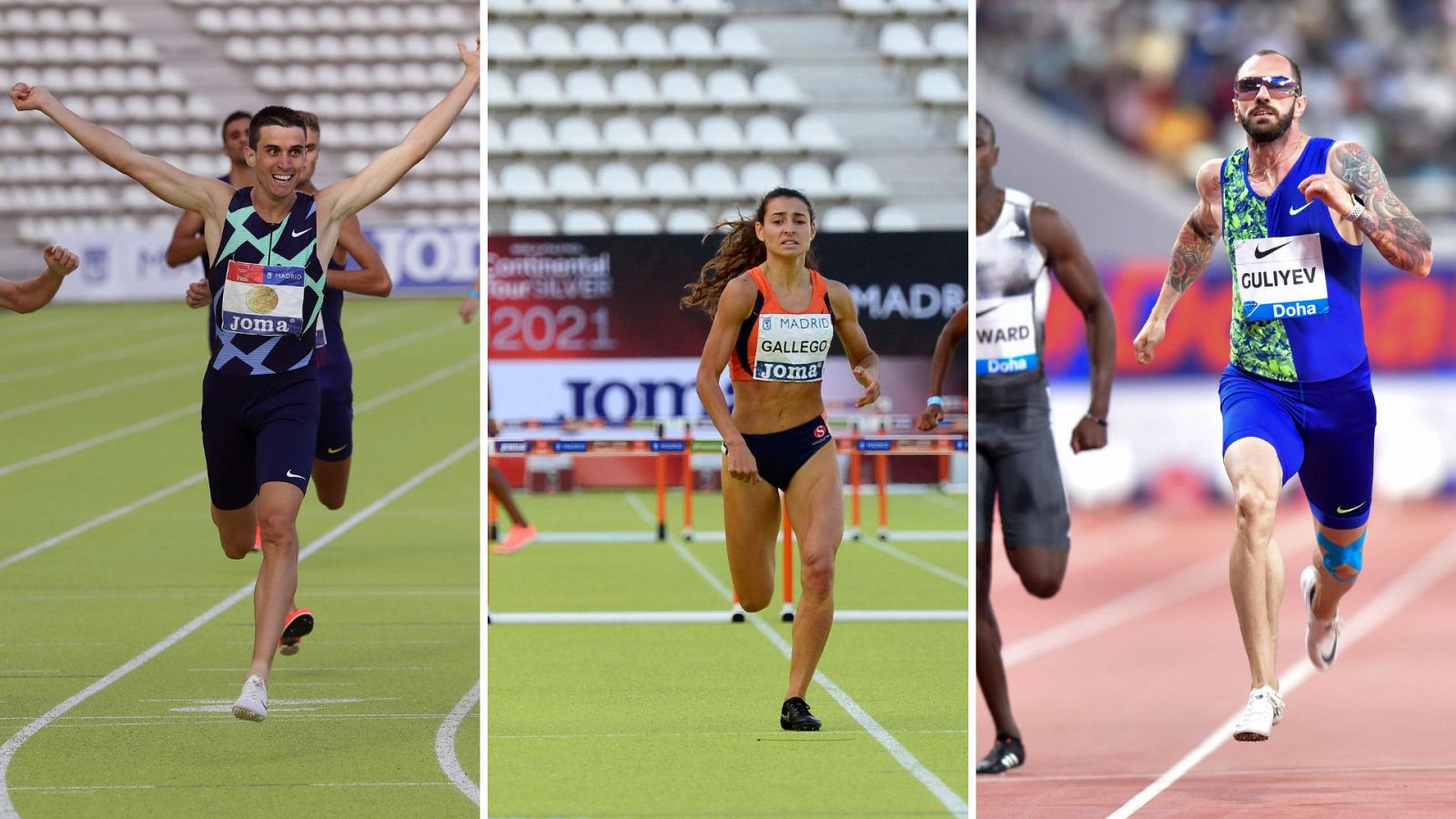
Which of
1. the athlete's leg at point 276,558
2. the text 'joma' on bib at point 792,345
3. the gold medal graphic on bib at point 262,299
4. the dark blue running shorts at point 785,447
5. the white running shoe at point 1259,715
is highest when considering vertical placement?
the gold medal graphic on bib at point 262,299

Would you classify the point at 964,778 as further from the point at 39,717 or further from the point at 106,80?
the point at 106,80

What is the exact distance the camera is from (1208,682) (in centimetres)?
1007

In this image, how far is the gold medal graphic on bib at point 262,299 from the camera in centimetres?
553

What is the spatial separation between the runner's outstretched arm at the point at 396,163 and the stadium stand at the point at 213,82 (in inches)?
926

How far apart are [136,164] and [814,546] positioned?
2018 mm

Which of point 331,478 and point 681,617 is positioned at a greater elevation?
point 331,478

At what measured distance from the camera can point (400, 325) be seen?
24.3 m

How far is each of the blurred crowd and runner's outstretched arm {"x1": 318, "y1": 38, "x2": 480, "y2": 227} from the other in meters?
15.8

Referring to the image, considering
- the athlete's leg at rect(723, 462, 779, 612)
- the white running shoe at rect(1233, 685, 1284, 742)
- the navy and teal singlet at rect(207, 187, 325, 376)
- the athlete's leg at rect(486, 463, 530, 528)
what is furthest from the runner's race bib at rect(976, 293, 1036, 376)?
the athlete's leg at rect(486, 463, 530, 528)

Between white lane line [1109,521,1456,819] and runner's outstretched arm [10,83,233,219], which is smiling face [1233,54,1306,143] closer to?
white lane line [1109,521,1456,819]

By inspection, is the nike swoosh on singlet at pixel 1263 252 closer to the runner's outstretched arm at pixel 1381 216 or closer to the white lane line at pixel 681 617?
the runner's outstretched arm at pixel 1381 216

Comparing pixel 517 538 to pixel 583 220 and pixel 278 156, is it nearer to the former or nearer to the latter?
pixel 278 156

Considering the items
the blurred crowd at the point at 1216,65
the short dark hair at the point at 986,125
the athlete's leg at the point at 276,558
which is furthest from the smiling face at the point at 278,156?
the blurred crowd at the point at 1216,65

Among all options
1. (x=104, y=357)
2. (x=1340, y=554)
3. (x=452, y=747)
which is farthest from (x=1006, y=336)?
(x=104, y=357)
